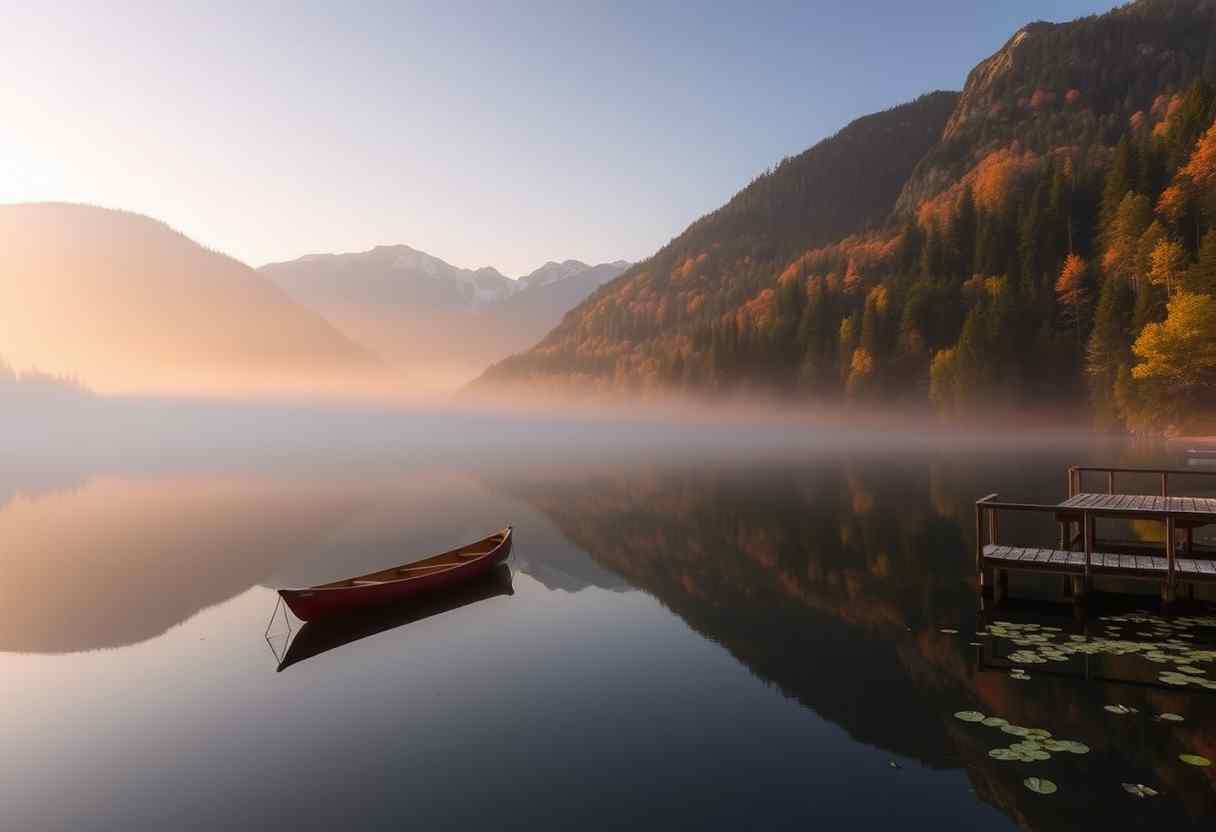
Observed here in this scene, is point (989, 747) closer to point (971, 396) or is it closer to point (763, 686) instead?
point (763, 686)

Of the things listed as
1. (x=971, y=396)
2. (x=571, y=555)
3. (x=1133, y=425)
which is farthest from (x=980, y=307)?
(x=571, y=555)

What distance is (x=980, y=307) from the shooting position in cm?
12294

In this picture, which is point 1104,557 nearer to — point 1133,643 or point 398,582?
point 1133,643

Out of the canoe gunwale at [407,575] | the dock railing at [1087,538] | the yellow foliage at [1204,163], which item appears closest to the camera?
the dock railing at [1087,538]

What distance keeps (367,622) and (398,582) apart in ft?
6.09

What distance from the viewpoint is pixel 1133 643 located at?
64.2 feet

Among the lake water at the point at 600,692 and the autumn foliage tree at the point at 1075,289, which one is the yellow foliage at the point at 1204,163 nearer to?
the autumn foliage tree at the point at 1075,289

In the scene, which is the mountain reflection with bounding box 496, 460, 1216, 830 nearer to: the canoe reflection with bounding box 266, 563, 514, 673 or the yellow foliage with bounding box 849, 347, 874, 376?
the canoe reflection with bounding box 266, 563, 514, 673

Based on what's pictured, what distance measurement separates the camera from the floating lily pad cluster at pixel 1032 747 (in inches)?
536

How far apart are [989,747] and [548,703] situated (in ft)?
34.6

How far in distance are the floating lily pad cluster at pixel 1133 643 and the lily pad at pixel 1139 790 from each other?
18.0ft

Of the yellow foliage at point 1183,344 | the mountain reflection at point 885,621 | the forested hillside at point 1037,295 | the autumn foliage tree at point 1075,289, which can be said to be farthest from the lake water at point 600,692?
the autumn foliage tree at point 1075,289

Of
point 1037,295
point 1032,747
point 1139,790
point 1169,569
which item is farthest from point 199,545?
point 1037,295

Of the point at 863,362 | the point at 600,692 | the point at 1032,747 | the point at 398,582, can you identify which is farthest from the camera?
the point at 863,362
